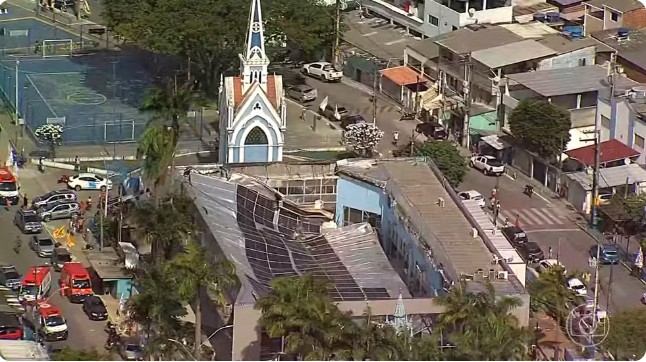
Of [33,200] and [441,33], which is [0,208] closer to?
[33,200]

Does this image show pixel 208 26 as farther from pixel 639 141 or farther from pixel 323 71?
pixel 639 141

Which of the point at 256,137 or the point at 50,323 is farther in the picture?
the point at 256,137


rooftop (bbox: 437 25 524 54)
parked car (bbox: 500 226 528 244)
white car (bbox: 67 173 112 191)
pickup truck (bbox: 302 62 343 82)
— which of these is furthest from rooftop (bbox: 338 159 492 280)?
pickup truck (bbox: 302 62 343 82)

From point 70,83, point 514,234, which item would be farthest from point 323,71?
point 514,234

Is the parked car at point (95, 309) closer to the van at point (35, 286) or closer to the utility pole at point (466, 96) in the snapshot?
the van at point (35, 286)

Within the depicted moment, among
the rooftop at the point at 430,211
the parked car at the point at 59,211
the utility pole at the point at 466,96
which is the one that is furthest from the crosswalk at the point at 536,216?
the parked car at the point at 59,211

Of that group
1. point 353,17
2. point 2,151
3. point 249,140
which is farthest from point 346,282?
point 353,17
